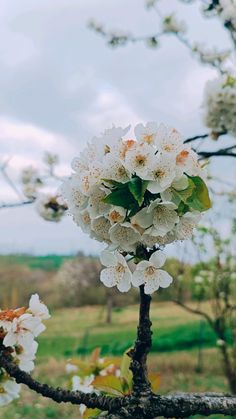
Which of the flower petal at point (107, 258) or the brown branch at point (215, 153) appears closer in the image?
the flower petal at point (107, 258)

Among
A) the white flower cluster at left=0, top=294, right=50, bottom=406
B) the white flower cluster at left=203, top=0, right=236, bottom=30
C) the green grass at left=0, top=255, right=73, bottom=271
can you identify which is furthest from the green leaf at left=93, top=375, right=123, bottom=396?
the green grass at left=0, top=255, right=73, bottom=271

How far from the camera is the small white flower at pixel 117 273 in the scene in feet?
3.70

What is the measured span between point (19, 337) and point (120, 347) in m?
7.42

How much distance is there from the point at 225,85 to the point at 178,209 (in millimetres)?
1866

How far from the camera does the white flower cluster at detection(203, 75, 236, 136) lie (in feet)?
9.42

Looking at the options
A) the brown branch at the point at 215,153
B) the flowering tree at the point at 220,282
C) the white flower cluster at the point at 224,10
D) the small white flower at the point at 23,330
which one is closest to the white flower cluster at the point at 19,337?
the small white flower at the point at 23,330

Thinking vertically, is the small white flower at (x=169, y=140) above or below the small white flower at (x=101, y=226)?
above

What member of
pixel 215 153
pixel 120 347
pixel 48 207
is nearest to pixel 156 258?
pixel 215 153

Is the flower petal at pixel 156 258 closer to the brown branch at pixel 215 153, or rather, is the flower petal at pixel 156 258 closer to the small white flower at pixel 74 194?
the small white flower at pixel 74 194

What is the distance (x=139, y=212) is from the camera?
3.64ft

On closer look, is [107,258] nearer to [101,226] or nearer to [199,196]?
[101,226]

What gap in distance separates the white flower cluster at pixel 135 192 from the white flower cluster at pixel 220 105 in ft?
5.81

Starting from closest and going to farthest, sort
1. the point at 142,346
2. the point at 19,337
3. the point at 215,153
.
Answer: the point at 142,346, the point at 19,337, the point at 215,153

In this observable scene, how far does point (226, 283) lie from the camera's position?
227 inches
